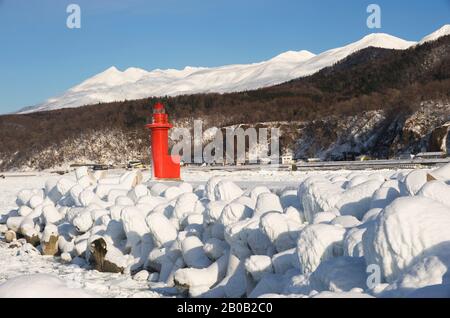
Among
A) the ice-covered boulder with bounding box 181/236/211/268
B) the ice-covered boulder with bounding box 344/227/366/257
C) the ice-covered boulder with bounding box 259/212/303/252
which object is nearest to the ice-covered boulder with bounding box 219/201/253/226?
the ice-covered boulder with bounding box 181/236/211/268

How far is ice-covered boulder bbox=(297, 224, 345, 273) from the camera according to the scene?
238 inches

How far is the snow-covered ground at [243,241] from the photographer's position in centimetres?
486

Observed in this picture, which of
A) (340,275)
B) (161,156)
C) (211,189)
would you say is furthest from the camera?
(161,156)

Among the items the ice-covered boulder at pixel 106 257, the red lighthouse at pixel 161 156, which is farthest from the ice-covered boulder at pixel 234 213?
the red lighthouse at pixel 161 156

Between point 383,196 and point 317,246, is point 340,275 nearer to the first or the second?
point 317,246

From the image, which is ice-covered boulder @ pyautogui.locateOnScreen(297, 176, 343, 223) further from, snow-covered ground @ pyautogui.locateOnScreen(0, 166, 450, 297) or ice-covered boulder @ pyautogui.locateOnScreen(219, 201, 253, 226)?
ice-covered boulder @ pyautogui.locateOnScreen(219, 201, 253, 226)

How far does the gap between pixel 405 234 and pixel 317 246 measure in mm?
1384

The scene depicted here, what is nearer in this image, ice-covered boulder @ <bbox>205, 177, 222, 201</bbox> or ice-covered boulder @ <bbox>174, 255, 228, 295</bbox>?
ice-covered boulder @ <bbox>174, 255, 228, 295</bbox>

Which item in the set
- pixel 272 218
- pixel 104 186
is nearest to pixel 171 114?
pixel 104 186

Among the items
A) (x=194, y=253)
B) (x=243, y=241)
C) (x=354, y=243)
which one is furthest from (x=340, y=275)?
(x=194, y=253)

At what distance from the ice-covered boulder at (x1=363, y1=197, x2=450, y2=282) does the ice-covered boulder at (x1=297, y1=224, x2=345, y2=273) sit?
40.6 inches

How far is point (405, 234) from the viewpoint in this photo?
15.9 feet
